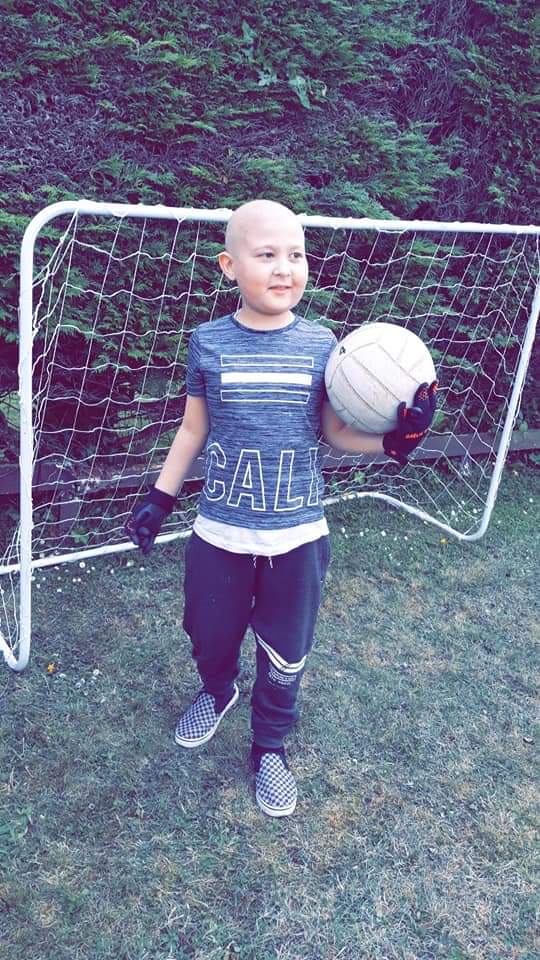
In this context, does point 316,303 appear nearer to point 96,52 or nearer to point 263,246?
point 96,52

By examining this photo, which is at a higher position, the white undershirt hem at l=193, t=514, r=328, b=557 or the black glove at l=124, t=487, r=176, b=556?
the white undershirt hem at l=193, t=514, r=328, b=557

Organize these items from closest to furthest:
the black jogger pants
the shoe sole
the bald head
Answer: the bald head < the black jogger pants < the shoe sole

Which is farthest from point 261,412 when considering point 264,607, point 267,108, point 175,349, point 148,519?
point 267,108

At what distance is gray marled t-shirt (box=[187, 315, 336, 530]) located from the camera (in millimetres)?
2096

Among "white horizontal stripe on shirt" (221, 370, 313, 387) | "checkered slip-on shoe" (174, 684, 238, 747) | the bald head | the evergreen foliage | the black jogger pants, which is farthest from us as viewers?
the evergreen foliage

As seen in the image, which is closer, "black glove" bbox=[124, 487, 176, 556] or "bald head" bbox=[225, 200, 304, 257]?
"bald head" bbox=[225, 200, 304, 257]

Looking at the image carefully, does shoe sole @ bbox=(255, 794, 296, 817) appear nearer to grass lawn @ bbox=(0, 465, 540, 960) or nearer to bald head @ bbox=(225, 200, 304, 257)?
grass lawn @ bbox=(0, 465, 540, 960)

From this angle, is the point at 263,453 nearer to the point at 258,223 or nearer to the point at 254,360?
the point at 254,360

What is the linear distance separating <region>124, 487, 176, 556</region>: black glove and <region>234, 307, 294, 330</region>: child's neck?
0.57 metres

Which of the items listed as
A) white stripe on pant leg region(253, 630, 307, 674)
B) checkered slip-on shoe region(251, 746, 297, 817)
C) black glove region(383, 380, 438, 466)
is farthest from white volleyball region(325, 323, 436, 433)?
checkered slip-on shoe region(251, 746, 297, 817)

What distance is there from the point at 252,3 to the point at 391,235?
1318 mm

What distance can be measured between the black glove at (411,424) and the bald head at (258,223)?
520mm

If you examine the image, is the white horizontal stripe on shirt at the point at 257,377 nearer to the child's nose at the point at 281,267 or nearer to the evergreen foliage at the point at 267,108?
the child's nose at the point at 281,267

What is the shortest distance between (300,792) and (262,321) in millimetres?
1527
